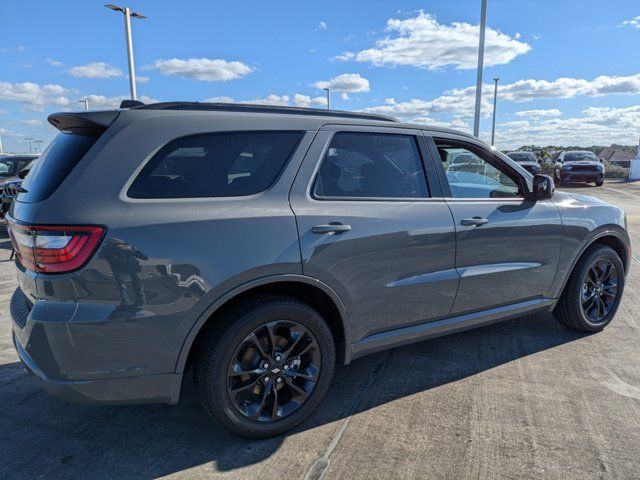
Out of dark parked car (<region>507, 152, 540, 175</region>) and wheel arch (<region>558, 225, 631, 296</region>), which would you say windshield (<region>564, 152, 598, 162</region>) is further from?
wheel arch (<region>558, 225, 631, 296</region>)

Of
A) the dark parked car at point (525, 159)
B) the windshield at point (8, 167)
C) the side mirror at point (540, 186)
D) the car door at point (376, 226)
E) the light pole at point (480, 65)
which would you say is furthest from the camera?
the dark parked car at point (525, 159)

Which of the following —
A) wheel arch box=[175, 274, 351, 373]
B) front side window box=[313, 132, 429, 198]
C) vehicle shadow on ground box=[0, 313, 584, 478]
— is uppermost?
front side window box=[313, 132, 429, 198]

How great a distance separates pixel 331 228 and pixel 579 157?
86.6 feet

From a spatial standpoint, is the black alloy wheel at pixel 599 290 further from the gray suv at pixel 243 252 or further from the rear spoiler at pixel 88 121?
the rear spoiler at pixel 88 121

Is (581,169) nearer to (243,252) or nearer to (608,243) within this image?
(608,243)

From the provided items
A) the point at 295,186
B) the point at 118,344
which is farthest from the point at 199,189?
the point at 118,344

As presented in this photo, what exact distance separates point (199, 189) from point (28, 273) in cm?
91

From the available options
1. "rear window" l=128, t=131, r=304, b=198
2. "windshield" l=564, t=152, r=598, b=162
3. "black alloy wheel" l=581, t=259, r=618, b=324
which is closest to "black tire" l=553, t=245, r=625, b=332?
"black alloy wheel" l=581, t=259, r=618, b=324

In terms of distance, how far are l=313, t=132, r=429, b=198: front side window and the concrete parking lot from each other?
1.36m

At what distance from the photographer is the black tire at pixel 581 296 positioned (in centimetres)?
415

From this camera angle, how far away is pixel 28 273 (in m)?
2.33

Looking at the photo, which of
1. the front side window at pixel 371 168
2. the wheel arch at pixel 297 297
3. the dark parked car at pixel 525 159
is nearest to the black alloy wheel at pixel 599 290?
the front side window at pixel 371 168

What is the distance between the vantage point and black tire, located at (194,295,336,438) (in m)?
2.50

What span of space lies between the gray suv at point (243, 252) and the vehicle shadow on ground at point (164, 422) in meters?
0.25
